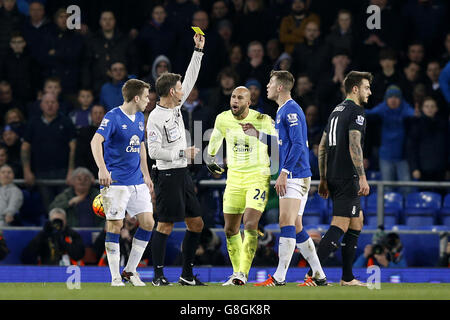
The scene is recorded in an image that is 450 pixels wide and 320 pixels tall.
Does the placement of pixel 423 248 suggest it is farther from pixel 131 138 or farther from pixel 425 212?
pixel 131 138

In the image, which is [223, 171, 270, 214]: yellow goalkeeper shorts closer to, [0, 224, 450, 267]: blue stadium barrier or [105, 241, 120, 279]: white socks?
[105, 241, 120, 279]: white socks

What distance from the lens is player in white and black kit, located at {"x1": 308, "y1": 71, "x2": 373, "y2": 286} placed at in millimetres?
11273

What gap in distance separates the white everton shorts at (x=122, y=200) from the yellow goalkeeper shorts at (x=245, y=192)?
1036 millimetres

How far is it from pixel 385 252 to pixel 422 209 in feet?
5.71

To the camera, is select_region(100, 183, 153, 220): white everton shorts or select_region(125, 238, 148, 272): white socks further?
select_region(125, 238, 148, 272): white socks

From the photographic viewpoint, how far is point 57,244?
14586 mm

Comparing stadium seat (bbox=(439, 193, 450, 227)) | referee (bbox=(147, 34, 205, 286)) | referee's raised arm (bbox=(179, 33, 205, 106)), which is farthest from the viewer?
stadium seat (bbox=(439, 193, 450, 227))

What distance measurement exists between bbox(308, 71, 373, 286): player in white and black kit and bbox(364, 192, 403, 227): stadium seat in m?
4.29

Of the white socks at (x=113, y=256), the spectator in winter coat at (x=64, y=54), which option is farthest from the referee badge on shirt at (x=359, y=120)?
the spectator in winter coat at (x=64, y=54)

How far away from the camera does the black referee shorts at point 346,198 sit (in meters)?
11.3

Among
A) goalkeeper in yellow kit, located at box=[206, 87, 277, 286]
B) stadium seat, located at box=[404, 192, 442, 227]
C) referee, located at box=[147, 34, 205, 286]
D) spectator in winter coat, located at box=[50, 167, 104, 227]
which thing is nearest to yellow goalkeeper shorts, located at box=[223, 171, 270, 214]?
goalkeeper in yellow kit, located at box=[206, 87, 277, 286]

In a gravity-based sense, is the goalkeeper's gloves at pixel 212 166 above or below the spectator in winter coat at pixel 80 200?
above

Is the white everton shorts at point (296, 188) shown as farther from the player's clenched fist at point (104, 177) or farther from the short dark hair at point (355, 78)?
the player's clenched fist at point (104, 177)
